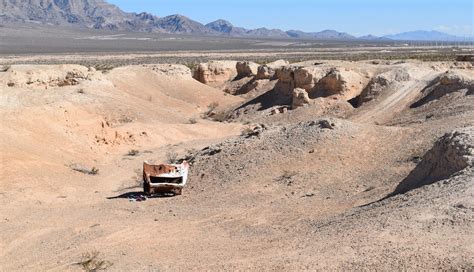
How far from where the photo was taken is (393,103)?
82.1 feet

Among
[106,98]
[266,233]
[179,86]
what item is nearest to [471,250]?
[266,233]

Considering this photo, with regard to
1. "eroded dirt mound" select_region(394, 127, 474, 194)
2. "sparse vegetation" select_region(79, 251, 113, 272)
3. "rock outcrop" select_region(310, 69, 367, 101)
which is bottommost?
"sparse vegetation" select_region(79, 251, 113, 272)

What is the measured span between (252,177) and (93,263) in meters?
6.36

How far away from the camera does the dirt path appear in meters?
24.1

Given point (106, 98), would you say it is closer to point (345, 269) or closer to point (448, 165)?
point (448, 165)

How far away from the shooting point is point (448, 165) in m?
11.4

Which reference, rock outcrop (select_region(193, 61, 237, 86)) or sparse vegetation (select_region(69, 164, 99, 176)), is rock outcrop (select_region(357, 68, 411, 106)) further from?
rock outcrop (select_region(193, 61, 237, 86))

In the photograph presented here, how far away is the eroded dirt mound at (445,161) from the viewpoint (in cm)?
1105

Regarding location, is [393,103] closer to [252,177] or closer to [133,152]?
[133,152]

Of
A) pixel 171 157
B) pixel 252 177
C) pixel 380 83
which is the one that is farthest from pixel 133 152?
pixel 380 83

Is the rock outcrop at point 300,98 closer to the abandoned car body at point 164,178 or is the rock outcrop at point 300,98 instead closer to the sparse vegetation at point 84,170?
the sparse vegetation at point 84,170

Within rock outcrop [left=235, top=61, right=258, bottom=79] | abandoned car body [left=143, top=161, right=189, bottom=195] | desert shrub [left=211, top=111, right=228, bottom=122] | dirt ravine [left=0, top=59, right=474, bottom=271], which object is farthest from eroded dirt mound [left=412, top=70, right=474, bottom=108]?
rock outcrop [left=235, top=61, right=258, bottom=79]

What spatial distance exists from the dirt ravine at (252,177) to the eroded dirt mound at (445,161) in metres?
0.05

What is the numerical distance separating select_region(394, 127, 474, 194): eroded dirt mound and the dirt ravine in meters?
0.05
